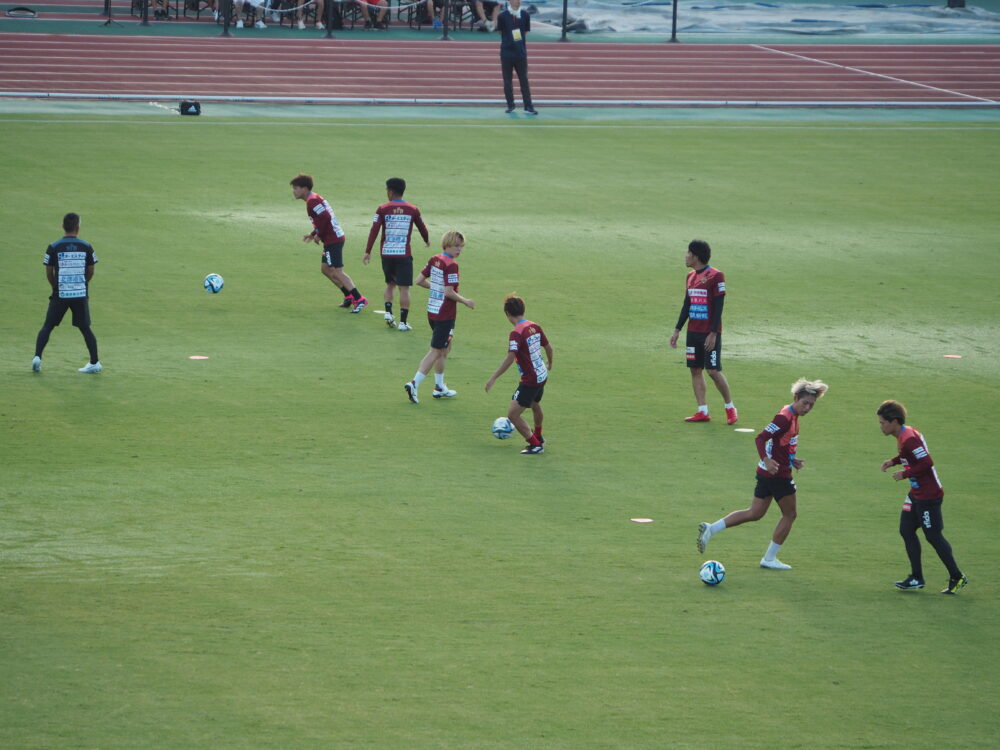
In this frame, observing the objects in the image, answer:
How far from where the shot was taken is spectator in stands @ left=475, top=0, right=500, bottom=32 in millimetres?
48553

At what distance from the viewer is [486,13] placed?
4909cm

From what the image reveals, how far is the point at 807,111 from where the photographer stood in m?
42.5

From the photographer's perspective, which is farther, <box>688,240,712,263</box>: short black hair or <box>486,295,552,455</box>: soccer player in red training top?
<box>688,240,712,263</box>: short black hair

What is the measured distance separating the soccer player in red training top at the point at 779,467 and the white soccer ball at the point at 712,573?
0.49 metres

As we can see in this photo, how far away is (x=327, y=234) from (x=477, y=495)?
8263 mm

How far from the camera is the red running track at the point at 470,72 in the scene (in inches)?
1574

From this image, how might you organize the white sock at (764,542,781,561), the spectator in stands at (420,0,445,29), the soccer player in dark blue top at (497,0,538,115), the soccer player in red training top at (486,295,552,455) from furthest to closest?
the spectator in stands at (420,0,445,29)
the soccer player in dark blue top at (497,0,538,115)
the soccer player in red training top at (486,295,552,455)
the white sock at (764,542,781,561)

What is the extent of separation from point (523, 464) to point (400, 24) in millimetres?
38235

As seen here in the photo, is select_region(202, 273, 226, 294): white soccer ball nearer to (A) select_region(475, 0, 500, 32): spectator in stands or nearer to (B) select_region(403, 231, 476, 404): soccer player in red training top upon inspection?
(B) select_region(403, 231, 476, 404): soccer player in red training top

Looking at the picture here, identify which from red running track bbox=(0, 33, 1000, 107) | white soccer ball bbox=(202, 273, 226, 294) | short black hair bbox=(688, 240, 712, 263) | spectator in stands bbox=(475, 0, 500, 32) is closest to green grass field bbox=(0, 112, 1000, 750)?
white soccer ball bbox=(202, 273, 226, 294)

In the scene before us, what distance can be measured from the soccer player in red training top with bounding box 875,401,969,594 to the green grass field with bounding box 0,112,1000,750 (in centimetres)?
45

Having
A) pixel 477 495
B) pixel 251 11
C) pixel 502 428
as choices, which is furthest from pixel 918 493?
pixel 251 11

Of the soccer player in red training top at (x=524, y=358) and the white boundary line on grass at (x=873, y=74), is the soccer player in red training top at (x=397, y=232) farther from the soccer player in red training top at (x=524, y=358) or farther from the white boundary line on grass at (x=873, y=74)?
the white boundary line on grass at (x=873, y=74)

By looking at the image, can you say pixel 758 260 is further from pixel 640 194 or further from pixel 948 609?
pixel 948 609
